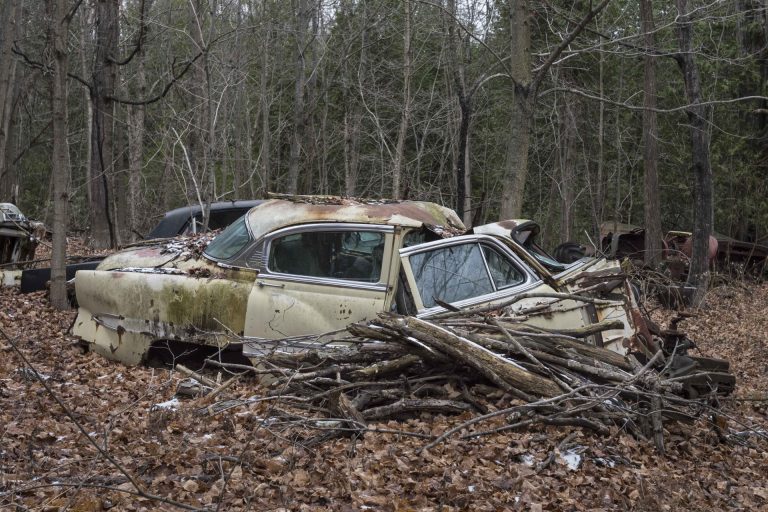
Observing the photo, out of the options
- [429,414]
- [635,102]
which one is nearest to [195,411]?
[429,414]

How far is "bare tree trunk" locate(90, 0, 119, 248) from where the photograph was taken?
14709 millimetres

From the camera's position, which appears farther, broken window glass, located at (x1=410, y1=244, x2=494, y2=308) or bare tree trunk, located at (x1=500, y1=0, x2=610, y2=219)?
bare tree trunk, located at (x1=500, y1=0, x2=610, y2=219)

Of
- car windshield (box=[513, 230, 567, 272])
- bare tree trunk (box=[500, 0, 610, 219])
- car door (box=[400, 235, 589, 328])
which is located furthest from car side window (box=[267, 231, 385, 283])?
bare tree trunk (box=[500, 0, 610, 219])

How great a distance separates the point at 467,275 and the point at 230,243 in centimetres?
250

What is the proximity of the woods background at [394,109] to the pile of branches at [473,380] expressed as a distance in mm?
7738

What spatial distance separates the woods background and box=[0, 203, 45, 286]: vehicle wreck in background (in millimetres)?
3199

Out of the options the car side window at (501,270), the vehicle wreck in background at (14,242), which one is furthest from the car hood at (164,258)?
the vehicle wreck in background at (14,242)

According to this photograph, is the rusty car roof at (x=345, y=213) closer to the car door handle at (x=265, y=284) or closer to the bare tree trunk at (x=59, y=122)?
the car door handle at (x=265, y=284)

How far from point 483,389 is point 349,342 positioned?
1262 millimetres

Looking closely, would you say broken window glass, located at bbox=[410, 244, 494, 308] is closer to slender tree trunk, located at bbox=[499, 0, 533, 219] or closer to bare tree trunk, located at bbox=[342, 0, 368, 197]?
slender tree trunk, located at bbox=[499, 0, 533, 219]

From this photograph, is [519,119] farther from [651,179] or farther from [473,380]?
[651,179]

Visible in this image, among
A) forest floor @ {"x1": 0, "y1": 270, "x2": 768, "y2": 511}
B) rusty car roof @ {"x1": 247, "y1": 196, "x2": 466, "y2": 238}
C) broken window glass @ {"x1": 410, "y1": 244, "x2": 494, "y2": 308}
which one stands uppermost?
rusty car roof @ {"x1": 247, "y1": 196, "x2": 466, "y2": 238}

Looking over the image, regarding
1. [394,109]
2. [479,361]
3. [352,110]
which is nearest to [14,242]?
[479,361]

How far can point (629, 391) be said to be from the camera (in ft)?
20.0
